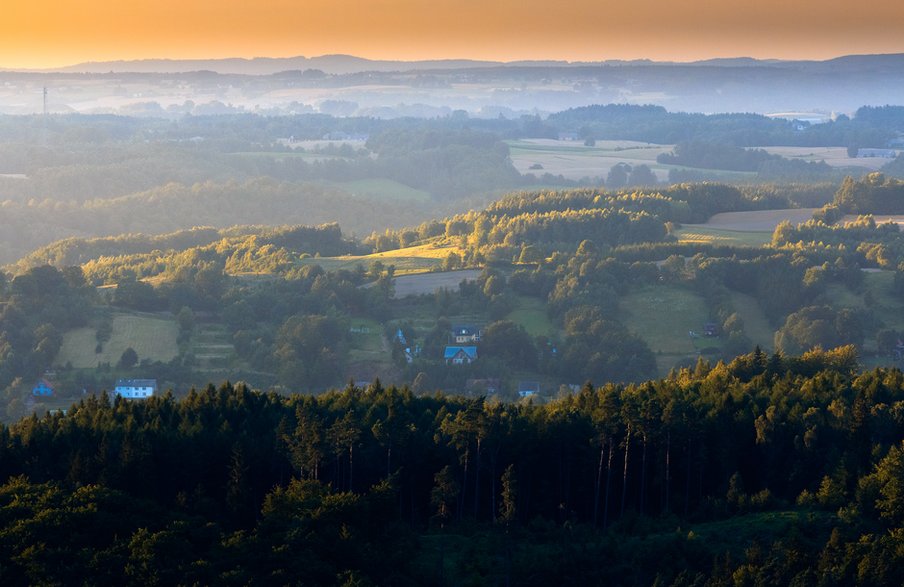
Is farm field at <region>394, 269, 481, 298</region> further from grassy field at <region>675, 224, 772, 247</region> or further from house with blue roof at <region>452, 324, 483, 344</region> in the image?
grassy field at <region>675, 224, 772, 247</region>

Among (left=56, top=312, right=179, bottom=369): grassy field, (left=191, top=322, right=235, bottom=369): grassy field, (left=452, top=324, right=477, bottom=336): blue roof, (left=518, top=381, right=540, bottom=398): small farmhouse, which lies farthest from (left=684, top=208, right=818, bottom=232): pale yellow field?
(left=56, top=312, right=179, bottom=369): grassy field

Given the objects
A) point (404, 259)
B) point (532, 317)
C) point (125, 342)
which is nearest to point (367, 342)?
point (532, 317)

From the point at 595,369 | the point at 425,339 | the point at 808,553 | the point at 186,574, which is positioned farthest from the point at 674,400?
the point at 425,339

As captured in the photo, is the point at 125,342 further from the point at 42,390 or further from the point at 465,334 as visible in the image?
the point at 465,334

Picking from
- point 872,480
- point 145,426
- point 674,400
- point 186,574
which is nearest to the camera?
point 186,574

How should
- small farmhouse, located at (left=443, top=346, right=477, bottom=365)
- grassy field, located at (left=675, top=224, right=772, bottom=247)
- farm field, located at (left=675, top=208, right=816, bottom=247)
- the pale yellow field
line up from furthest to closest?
the pale yellow field → farm field, located at (left=675, top=208, right=816, bottom=247) → grassy field, located at (left=675, top=224, right=772, bottom=247) → small farmhouse, located at (left=443, top=346, right=477, bottom=365)

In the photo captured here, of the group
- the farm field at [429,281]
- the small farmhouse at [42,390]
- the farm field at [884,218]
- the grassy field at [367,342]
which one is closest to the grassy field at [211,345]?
the grassy field at [367,342]

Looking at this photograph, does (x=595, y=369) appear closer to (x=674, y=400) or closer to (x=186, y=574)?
(x=674, y=400)
